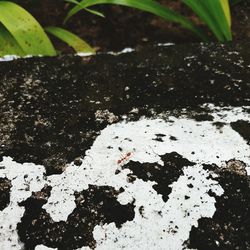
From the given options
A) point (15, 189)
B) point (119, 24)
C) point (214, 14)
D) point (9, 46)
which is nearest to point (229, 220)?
point (15, 189)

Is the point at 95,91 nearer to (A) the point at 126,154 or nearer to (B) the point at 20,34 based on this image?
(A) the point at 126,154

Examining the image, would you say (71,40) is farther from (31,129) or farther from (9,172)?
(9,172)

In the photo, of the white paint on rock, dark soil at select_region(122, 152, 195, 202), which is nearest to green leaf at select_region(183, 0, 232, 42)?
the white paint on rock

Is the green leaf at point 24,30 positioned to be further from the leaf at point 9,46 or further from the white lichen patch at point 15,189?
the white lichen patch at point 15,189

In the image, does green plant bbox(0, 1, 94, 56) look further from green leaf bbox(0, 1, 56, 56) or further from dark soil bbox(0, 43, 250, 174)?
dark soil bbox(0, 43, 250, 174)

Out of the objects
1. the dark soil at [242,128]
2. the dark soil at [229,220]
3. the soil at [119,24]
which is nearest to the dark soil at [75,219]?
the dark soil at [229,220]

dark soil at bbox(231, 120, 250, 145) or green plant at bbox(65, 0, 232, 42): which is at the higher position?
green plant at bbox(65, 0, 232, 42)
